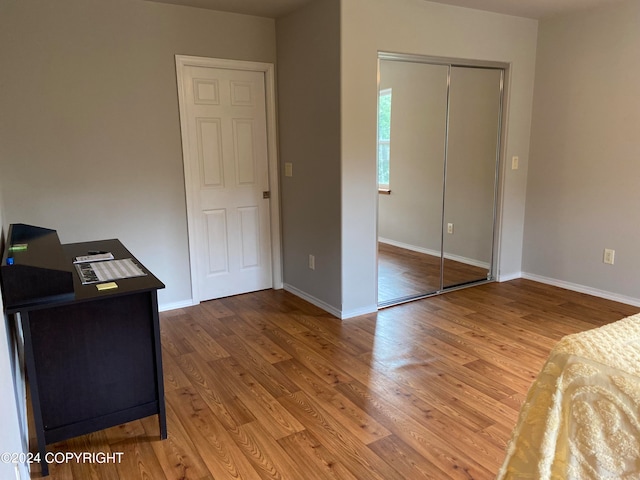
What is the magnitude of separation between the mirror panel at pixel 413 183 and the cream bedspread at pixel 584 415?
2.55 meters

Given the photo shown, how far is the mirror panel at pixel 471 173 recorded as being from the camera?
406cm

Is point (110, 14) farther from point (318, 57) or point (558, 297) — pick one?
point (558, 297)

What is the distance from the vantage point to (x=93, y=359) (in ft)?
6.70

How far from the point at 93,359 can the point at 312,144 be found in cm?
230

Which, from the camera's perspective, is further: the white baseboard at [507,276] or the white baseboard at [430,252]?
the white baseboard at [507,276]

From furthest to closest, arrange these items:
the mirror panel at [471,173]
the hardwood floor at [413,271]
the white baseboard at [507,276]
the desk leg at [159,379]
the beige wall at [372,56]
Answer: the white baseboard at [507,276], the hardwood floor at [413,271], the mirror panel at [471,173], the beige wall at [372,56], the desk leg at [159,379]

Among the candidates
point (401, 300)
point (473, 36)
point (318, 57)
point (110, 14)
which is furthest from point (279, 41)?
point (401, 300)

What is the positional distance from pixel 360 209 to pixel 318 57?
118 cm

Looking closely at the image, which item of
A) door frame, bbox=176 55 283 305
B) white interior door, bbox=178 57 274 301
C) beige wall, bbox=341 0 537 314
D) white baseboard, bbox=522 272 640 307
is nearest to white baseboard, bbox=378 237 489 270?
white baseboard, bbox=522 272 640 307

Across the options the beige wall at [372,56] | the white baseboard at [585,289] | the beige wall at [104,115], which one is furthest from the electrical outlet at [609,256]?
the beige wall at [104,115]

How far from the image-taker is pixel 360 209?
356 centimetres

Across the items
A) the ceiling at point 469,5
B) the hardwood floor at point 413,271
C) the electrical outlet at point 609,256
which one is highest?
the ceiling at point 469,5

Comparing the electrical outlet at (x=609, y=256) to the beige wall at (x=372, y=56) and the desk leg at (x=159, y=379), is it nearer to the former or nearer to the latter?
the beige wall at (x=372, y=56)

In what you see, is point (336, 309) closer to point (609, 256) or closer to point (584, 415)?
point (609, 256)
